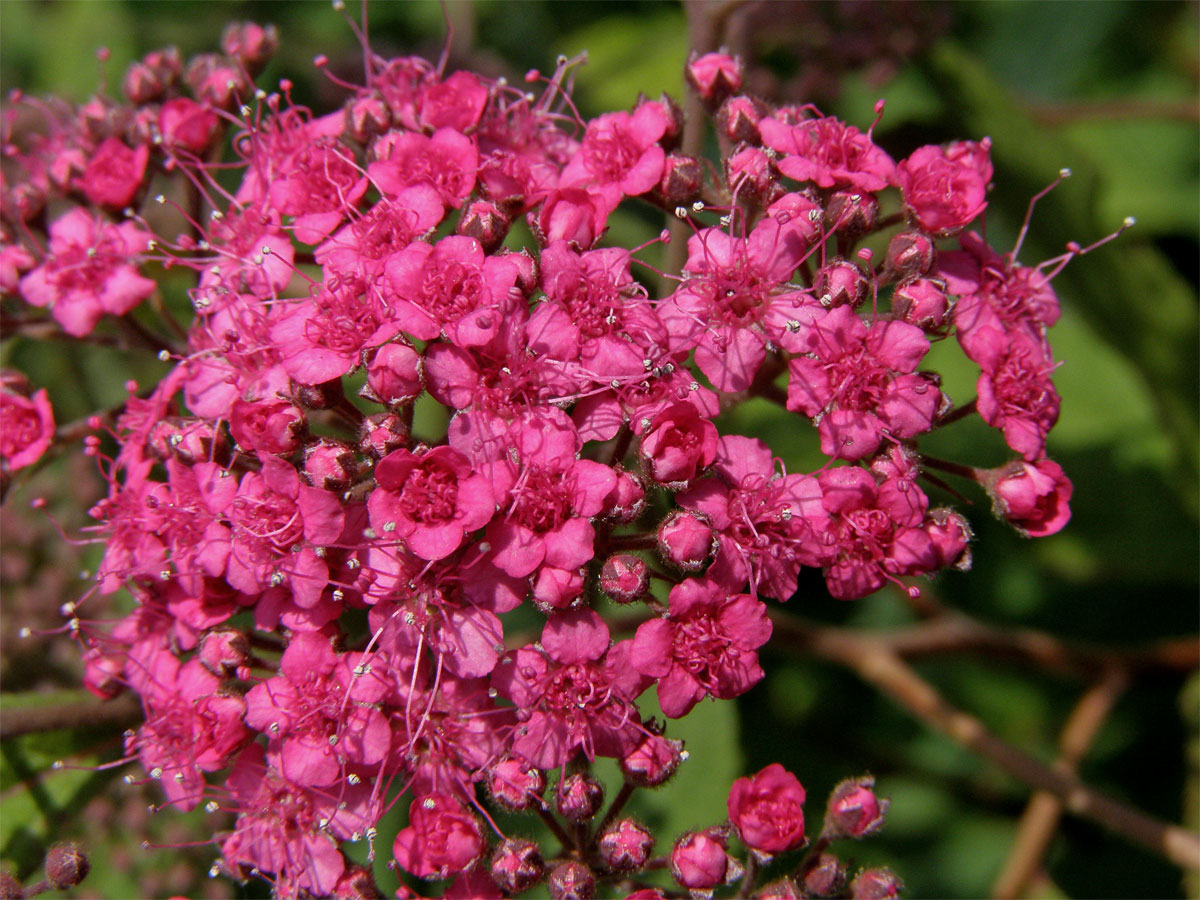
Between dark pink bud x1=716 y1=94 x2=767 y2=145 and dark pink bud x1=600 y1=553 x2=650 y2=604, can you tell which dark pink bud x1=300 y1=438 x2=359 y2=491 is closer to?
dark pink bud x1=600 y1=553 x2=650 y2=604

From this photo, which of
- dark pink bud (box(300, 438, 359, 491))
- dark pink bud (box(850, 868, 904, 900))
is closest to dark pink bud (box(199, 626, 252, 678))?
dark pink bud (box(300, 438, 359, 491))

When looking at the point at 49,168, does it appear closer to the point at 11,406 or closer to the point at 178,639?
the point at 11,406

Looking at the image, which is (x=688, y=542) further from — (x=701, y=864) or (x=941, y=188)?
(x=941, y=188)

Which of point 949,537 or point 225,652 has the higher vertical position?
point 949,537

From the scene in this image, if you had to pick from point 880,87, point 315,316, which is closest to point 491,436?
point 315,316

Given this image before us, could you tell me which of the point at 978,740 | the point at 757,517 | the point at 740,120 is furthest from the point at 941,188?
the point at 978,740
